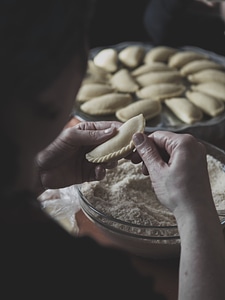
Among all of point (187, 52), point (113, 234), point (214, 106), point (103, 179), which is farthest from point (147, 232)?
point (187, 52)

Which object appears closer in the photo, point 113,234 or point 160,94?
point 113,234

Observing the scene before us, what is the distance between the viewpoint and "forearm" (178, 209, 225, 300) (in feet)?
2.21

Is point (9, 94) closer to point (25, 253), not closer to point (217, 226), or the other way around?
point (25, 253)

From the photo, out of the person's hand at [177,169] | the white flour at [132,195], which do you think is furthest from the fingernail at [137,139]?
the white flour at [132,195]

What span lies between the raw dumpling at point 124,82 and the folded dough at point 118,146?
666 millimetres

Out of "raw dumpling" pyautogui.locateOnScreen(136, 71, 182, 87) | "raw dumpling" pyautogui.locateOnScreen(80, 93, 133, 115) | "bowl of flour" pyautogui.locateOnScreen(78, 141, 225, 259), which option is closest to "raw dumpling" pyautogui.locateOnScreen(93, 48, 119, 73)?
"raw dumpling" pyautogui.locateOnScreen(136, 71, 182, 87)

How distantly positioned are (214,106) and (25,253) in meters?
1.10

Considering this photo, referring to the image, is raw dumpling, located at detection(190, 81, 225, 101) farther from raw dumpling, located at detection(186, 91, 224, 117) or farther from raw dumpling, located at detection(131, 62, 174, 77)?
raw dumpling, located at detection(131, 62, 174, 77)

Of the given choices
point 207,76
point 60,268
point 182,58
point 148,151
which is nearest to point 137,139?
point 148,151

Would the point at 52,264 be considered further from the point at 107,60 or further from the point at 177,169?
the point at 107,60

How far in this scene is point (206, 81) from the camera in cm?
166

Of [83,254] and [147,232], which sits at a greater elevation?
[83,254]

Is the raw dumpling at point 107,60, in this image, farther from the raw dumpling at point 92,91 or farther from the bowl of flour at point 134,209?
the bowl of flour at point 134,209

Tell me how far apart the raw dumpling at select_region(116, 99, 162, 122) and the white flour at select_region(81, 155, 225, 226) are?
1.36ft
